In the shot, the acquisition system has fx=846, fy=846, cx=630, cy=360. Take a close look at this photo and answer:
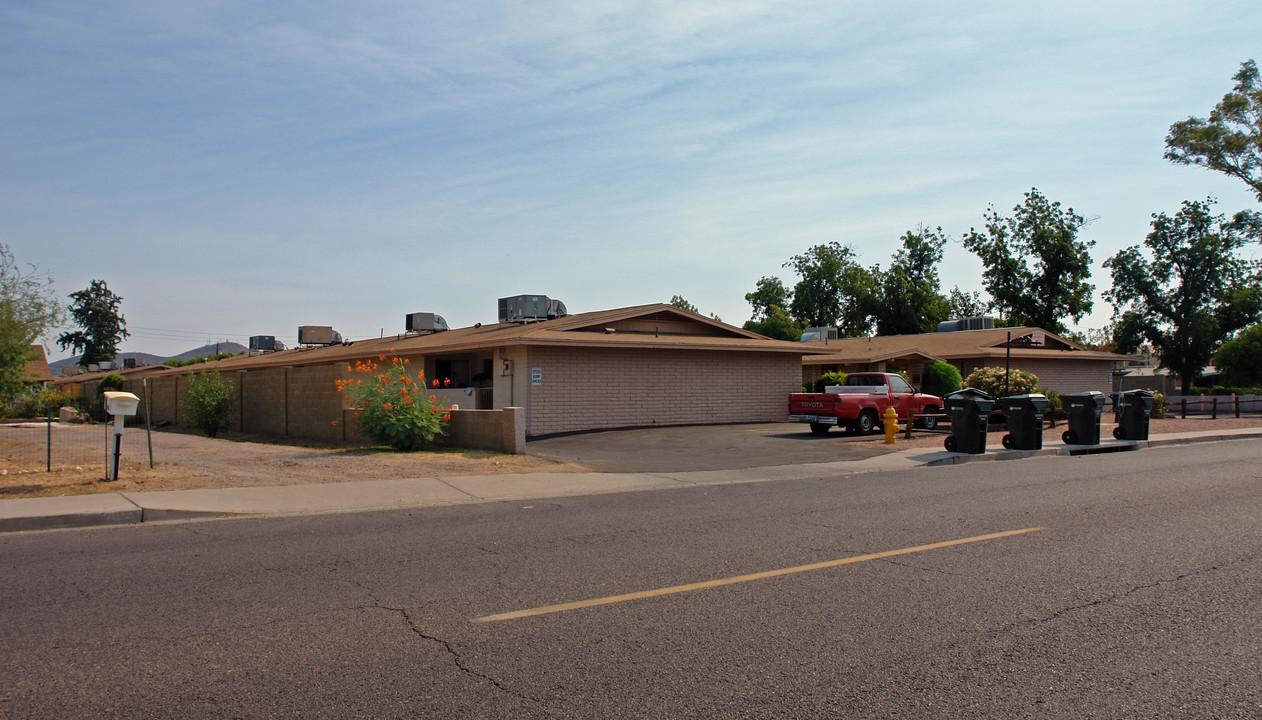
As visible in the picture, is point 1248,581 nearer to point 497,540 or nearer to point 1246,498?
point 1246,498

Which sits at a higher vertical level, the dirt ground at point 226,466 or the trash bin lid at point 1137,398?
the trash bin lid at point 1137,398

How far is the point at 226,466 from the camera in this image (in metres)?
14.5

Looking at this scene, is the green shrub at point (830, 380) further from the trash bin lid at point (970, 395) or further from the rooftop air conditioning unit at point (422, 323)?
the rooftop air conditioning unit at point (422, 323)

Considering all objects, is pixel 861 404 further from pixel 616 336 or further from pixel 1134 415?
pixel 616 336

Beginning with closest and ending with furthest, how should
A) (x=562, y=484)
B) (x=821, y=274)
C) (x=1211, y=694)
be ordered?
(x=1211, y=694), (x=562, y=484), (x=821, y=274)

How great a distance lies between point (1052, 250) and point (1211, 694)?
6132 centimetres

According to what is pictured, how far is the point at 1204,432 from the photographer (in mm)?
23453

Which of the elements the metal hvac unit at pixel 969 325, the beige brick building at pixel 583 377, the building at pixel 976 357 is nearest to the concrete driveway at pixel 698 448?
the beige brick building at pixel 583 377

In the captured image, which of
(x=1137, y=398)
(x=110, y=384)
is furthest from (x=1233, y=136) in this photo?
(x=110, y=384)

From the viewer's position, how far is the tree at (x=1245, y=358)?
46375 millimetres

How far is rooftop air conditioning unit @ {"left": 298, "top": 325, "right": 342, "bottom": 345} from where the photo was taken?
3888cm

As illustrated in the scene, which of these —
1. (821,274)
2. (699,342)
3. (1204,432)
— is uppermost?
(821,274)

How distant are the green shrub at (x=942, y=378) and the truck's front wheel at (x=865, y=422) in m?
8.98

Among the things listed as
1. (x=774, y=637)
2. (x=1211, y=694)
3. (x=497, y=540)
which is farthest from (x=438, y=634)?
(x=1211, y=694)
